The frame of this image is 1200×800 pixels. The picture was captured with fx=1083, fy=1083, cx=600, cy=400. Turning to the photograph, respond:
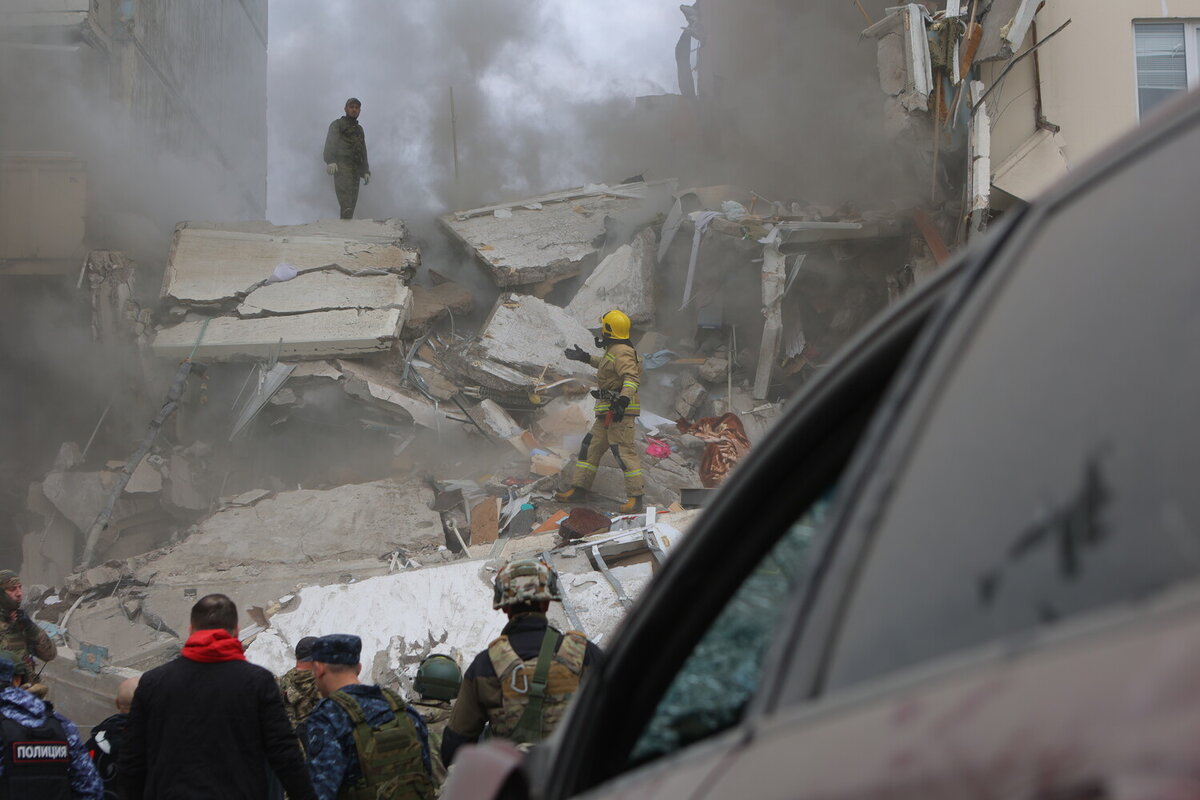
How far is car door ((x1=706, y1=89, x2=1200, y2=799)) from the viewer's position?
21.5 inches

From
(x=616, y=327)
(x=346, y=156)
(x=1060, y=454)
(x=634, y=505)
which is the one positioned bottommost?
(x=634, y=505)

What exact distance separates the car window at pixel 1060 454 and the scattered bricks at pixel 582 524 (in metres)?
6.80

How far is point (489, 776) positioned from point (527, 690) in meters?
1.64

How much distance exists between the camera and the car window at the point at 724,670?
4.33 ft

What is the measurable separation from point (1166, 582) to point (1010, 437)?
0.17 metres

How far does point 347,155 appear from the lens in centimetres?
1310

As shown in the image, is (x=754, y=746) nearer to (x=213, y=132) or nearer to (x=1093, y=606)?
(x=1093, y=606)

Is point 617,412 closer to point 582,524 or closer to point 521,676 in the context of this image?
point 582,524

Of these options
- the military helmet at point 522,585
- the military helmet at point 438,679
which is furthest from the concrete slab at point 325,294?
the military helmet at point 522,585

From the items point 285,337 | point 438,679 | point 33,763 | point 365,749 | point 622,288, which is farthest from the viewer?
point 622,288

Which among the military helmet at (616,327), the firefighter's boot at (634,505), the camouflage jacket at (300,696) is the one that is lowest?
the camouflage jacket at (300,696)

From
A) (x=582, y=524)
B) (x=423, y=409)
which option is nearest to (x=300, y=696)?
(x=582, y=524)

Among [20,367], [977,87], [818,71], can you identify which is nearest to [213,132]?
[20,367]

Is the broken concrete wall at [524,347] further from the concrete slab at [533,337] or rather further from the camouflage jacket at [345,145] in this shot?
the camouflage jacket at [345,145]
